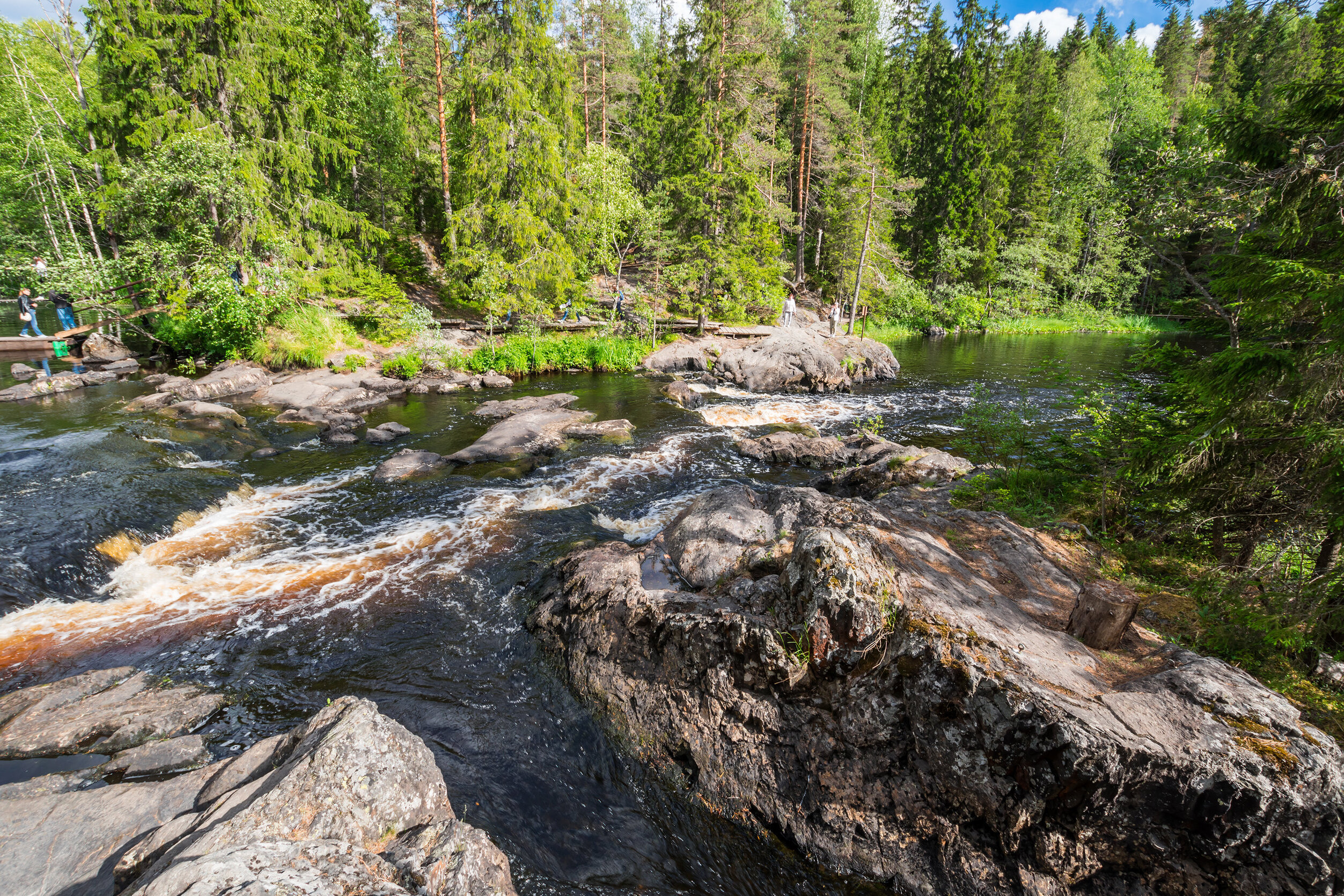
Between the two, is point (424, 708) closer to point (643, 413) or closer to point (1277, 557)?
Answer: point (1277, 557)

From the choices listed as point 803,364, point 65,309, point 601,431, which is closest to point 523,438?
point 601,431

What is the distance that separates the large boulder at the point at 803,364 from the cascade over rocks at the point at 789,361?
0.9 inches

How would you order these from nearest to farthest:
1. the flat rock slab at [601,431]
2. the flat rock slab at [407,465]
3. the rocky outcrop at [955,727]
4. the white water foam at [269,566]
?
the rocky outcrop at [955,727] → the white water foam at [269,566] → the flat rock slab at [407,465] → the flat rock slab at [601,431]

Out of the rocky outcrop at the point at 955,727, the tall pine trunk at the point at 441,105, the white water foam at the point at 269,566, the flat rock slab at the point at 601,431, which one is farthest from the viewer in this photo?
the tall pine trunk at the point at 441,105

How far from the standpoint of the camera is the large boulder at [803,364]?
2144cm

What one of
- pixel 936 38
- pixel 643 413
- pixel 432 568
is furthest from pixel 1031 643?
pixel 936 38

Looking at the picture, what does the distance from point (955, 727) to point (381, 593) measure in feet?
22.8

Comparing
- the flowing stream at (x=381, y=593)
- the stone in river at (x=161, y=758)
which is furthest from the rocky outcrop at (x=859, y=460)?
the stone in river at (x=161, y=758)

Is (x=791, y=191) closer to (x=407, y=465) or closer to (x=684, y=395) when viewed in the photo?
(x=684, y=395)

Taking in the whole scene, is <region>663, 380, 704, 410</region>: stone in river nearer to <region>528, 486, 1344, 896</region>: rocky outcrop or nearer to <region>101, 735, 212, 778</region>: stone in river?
<region>528, 486, 1344, 896</region>: rocky outcrop

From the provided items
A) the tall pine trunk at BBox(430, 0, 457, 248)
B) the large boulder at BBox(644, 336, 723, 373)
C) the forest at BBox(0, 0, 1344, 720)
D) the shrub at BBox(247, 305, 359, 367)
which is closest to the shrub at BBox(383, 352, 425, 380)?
the shrub at BBox(247, 305, 359, 367)

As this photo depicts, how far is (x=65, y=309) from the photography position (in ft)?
68.3

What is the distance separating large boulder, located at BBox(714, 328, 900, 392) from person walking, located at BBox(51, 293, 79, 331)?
2483cm

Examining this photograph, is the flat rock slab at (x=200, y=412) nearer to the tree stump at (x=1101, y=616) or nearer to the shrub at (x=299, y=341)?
the shrub at (x=299, y=341)
